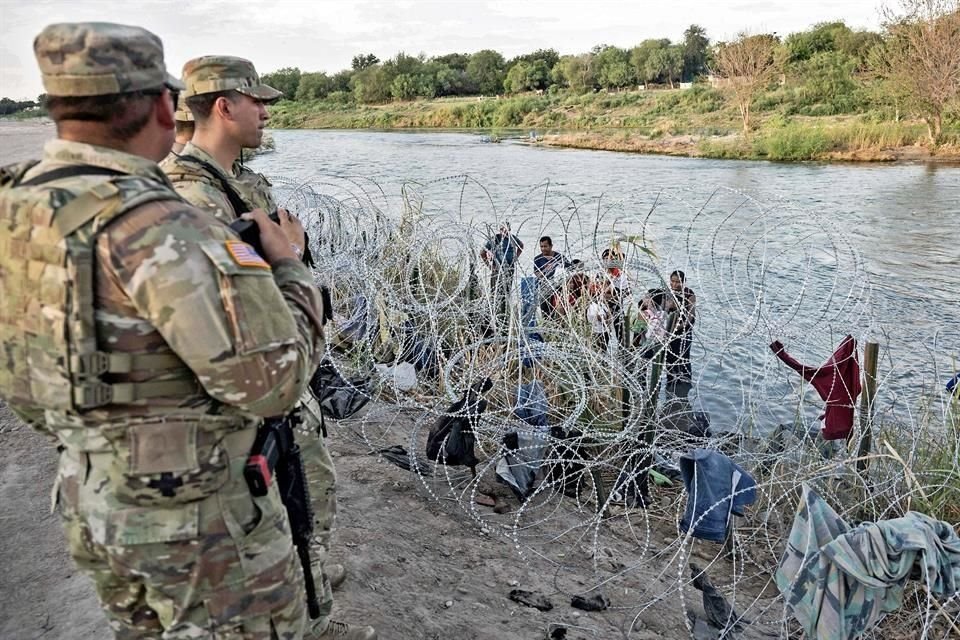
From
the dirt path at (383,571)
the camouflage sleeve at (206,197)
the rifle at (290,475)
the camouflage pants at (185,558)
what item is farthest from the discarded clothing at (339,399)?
the camouflage pants at (185,558)

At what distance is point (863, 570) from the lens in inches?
101

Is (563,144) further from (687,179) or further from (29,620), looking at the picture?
(29,620)

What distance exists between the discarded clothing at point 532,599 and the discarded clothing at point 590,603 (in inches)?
4.4

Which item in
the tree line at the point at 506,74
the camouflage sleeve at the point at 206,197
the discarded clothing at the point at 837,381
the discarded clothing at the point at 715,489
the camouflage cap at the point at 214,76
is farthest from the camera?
the tree line at the point at 506,74

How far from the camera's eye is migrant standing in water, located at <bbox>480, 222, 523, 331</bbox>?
499 centimetres

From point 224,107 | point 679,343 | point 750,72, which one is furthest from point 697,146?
point 224,107

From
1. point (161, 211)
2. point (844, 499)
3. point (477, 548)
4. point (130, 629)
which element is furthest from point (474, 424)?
point (161, 211)

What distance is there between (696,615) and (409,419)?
96.5 inches

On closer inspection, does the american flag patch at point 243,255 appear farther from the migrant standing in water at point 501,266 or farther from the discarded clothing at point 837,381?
the discarded clothing at point 837,381

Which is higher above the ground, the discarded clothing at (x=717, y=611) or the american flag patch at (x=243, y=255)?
the american flag patch at (x=243, y=255)

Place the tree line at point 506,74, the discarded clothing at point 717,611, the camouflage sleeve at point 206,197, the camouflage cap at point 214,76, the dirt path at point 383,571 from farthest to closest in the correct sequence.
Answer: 1. the tree line at point 506,74
2. the discarded clothing at point 717,611
3. the dirt path at point 383,571
4. the camouflage cap at point 214,76
5. the camouflage sleeve at point 206,197

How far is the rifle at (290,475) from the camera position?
69.6 inches

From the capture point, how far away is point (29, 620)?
105 inches

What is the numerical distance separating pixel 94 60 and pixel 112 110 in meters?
0.09
